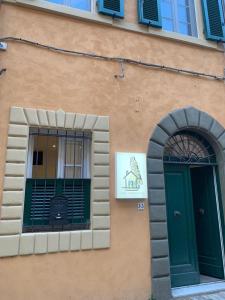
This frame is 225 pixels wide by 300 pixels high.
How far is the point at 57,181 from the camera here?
4.77 meters

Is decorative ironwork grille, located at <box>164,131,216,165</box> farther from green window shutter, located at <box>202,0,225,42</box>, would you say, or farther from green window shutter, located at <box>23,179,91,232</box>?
green window shutter, located at <box>202,0,225,42</box>

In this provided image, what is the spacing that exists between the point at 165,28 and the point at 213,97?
1839mm

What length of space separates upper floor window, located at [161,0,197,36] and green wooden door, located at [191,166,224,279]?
318cm

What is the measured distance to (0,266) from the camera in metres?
4.03

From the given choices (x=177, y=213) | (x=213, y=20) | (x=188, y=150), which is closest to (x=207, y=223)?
(x=177, y=213)

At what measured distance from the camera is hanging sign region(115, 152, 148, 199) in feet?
16.0

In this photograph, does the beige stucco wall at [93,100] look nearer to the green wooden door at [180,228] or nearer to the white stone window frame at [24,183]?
the white stone window frame at [24,183]

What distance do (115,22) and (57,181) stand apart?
10.8 feet

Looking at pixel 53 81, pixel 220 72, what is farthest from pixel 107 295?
pixel 220 72

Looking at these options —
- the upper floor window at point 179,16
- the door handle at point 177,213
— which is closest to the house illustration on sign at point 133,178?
the door handle at point 177,213

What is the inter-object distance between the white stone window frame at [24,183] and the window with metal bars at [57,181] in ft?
0.67

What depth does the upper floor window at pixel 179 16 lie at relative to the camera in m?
6.33

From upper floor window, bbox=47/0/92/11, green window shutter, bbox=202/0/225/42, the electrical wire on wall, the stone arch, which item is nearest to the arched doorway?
the stone arch

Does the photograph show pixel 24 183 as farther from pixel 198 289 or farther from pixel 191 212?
pixel 198 289
